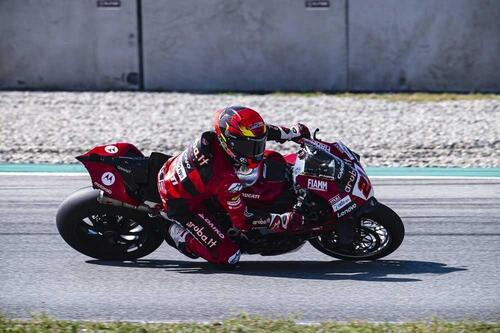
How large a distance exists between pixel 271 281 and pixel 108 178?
1.44 m

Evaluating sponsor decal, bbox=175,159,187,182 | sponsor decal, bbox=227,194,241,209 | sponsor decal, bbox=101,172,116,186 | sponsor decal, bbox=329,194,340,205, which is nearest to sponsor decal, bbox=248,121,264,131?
sponsor decal, bbox=227,194,241,209

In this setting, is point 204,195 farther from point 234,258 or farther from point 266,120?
point 266,120

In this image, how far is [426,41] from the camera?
50.1 ft

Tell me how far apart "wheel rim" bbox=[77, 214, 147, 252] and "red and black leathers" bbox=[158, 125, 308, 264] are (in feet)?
1.43

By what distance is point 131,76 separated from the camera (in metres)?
15.8

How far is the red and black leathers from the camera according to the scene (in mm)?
7367

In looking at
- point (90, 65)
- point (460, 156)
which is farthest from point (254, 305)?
point (90, 65)

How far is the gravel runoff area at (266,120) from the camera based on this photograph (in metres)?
12.2

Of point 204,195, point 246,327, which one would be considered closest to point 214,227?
point 204,195

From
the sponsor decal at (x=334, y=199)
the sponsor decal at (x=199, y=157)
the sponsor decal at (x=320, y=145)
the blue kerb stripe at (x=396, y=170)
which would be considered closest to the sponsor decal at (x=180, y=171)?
the sponsor decal at (x=199, y=157)

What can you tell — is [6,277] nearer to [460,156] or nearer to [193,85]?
[460,156]

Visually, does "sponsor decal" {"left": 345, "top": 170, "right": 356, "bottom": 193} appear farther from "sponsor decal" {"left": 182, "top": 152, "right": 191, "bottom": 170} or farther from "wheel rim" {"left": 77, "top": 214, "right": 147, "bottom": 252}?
"wheel rim" {"left": 77, "top": 214, "right": 147, "bottom": 252}

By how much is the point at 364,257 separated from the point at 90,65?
9.03 metres

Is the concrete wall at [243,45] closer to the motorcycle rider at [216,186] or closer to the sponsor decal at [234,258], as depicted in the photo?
the motorcycle rider at [216,186]
